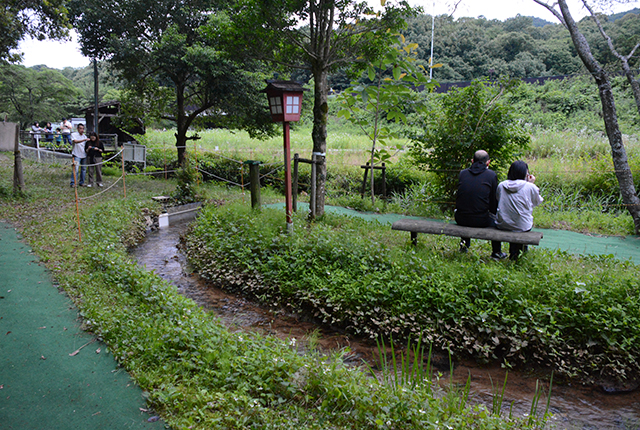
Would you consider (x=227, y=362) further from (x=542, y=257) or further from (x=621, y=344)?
(x=542, y=257)

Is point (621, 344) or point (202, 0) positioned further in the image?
point (202, 0)

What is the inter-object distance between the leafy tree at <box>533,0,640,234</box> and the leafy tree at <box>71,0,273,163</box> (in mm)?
7719

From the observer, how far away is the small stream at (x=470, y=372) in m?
3.31

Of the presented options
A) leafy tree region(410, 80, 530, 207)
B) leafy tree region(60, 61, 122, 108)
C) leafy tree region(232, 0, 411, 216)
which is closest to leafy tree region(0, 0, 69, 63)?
leafy tree region(232, 0, 411, 216)

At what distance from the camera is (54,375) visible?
324 centimetres

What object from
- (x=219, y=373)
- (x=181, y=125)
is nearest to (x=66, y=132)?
(x=181, y=125)

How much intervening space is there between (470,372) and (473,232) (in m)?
1.89

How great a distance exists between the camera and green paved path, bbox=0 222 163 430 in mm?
2725

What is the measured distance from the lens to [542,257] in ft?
16.8

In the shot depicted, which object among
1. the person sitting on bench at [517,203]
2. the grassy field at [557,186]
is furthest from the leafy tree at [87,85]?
the person sitting on bench at [517,203]

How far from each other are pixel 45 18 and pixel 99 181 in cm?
449

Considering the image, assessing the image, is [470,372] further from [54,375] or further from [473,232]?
[54,375]

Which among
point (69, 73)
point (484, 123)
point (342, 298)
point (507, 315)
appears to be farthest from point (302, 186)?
point (69, 73)

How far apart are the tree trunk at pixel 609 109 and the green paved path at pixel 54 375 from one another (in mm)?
8139
